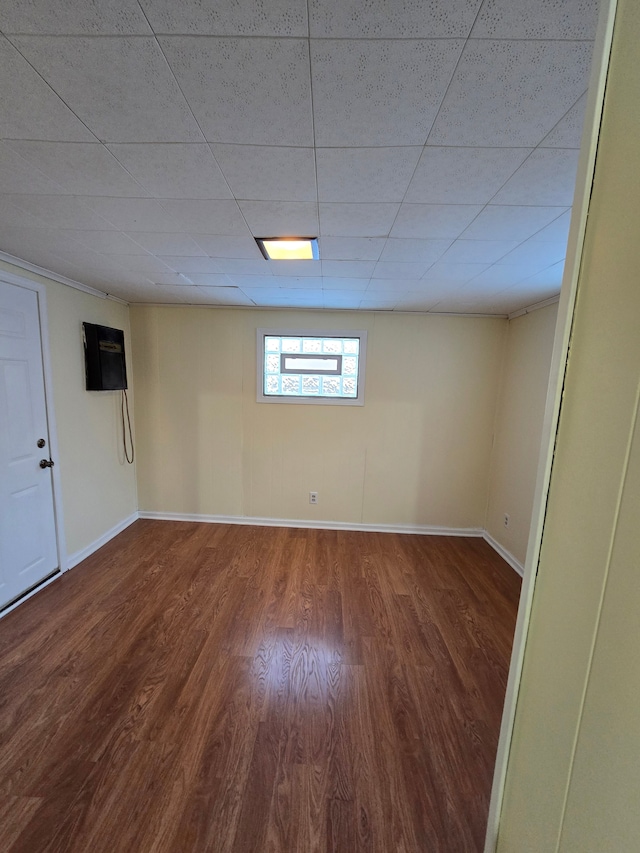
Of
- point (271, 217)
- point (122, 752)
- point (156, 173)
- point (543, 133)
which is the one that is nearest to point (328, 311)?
point (271, 217)

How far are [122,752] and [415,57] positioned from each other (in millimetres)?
2611

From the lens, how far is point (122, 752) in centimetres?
136

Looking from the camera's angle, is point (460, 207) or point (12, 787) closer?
point (12, 787)

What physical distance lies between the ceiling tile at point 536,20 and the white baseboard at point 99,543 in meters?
3.79

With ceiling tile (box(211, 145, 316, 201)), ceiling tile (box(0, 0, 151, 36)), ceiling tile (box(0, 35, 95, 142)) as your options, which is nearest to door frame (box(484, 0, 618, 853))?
ceiling tile (box(211, 145, 316, 201))

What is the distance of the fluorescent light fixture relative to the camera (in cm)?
173

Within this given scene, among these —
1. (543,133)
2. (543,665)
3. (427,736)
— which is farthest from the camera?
(427,736)

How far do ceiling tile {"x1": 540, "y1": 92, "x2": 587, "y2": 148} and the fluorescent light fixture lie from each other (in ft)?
3.40

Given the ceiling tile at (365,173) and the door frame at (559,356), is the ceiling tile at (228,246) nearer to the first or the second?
the ceiling tile at (365,173)

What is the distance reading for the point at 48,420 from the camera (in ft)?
8.07

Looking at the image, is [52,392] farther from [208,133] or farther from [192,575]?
[208,133]

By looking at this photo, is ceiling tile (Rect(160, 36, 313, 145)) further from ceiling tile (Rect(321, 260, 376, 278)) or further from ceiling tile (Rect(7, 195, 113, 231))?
ceiling tile (Rect(321, 260, 376, 278))

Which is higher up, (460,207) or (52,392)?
(460,207)

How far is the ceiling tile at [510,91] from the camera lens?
74 centimetres
